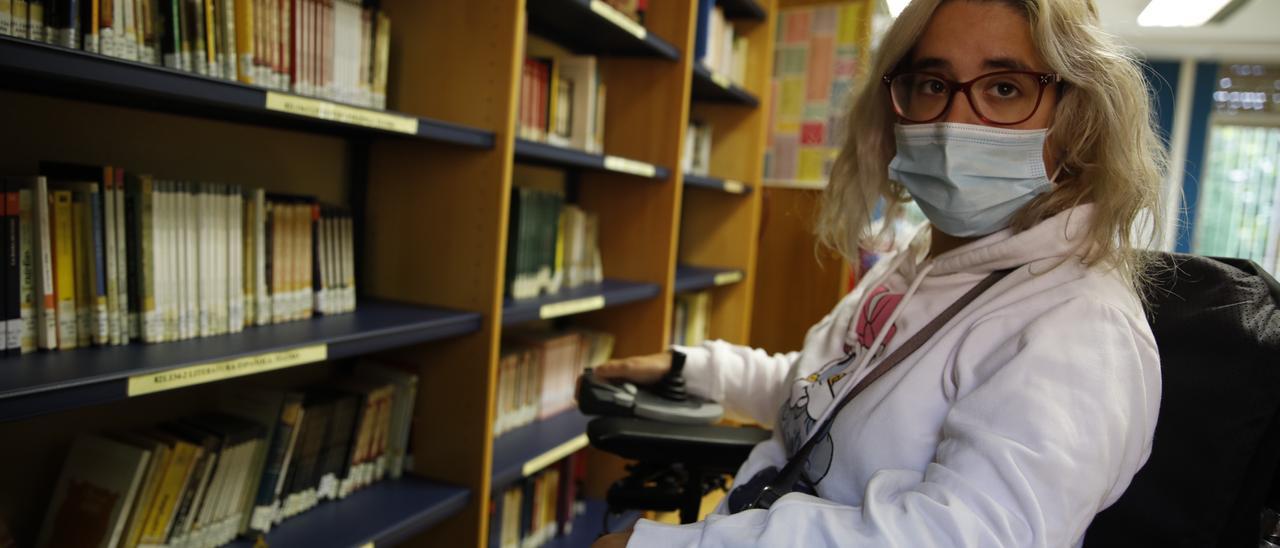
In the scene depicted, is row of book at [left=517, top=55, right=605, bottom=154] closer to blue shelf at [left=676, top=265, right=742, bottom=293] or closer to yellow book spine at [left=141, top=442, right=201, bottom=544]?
blue shelf at [left=676, top=265, right=742, bottom=293]

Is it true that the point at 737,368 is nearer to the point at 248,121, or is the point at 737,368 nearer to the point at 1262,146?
the point at 248,121

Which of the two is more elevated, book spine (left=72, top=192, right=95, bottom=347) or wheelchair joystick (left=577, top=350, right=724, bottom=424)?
book spine (left=72, top=192, right=95, bottom=347)

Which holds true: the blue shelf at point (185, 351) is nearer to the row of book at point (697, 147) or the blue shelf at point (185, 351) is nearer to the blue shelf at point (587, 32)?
the blue shelf at point (587, 32)

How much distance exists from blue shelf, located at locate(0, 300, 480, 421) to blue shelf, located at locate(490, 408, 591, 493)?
1.32 ft

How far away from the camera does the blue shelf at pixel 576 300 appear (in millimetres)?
1720

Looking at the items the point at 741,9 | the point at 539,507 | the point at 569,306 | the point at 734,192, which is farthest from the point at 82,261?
the point at 741,9

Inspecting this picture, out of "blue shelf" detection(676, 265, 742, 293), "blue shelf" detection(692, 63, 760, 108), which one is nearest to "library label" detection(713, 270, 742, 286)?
"blue shelf" detection(676, 265, 742, 293)

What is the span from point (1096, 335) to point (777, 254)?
2.46 m

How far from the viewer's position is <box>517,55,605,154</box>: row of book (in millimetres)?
1911

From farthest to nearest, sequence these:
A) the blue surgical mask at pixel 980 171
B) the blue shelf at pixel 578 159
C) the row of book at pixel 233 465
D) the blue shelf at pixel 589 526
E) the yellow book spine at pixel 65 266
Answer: the blue shelf at pixel 589 526, the blue shelf at pixel 578 159, the row of book at pixel 233 465, the yellow book spine at pixel 65 266, the blue surgical mask at pixel 980 171

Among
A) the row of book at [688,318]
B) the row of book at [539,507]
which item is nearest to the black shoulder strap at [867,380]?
the row of book at [539,507]

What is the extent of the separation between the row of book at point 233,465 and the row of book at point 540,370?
0.37m

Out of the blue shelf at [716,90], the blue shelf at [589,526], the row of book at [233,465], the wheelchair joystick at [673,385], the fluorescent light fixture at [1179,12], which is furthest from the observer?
the fluorescent light fixture at [1179,12]

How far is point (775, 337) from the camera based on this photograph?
3.21 meters
